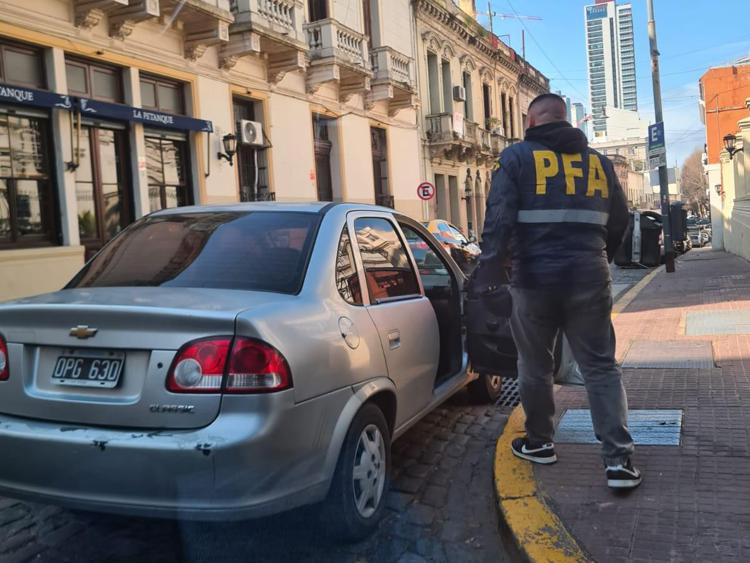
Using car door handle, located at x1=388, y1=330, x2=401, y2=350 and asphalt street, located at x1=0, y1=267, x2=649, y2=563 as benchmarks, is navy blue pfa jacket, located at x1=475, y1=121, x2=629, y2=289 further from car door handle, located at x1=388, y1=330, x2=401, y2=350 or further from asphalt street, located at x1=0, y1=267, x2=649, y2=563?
asphalt street, located at x1=0, y1=267, x2=649, y2=563

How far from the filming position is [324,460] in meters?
2.85

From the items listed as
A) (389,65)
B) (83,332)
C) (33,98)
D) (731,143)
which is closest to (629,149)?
(731,143)

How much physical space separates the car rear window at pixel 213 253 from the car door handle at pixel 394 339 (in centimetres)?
66

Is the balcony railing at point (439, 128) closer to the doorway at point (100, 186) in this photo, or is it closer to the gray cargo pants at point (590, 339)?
the doorway at point (100, 186)

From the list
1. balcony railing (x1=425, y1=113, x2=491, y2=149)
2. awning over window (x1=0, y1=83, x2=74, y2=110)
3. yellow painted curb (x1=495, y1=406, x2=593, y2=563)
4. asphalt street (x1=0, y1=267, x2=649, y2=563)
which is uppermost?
balcony railing (x1=425, y1=113, x2=491, y2=149)

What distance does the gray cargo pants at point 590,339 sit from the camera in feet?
11.3

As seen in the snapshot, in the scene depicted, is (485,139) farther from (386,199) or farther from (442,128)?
(386,199)

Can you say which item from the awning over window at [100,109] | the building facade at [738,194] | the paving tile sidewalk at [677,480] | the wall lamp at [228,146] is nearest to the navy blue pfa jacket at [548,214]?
the paving tile sidewalk at [677,480]

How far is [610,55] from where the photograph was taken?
289 ft

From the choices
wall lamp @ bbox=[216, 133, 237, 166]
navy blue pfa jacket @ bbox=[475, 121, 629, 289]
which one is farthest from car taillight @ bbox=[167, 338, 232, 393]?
wall lamp @ bbox=[216, 133, 237, 166]

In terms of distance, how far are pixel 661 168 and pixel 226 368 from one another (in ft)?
53.1

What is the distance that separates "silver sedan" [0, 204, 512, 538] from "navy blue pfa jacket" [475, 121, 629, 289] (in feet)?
2.52

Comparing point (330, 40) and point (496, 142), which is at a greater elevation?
point (330, 40)

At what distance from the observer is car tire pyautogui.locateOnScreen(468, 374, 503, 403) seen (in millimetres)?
5484
